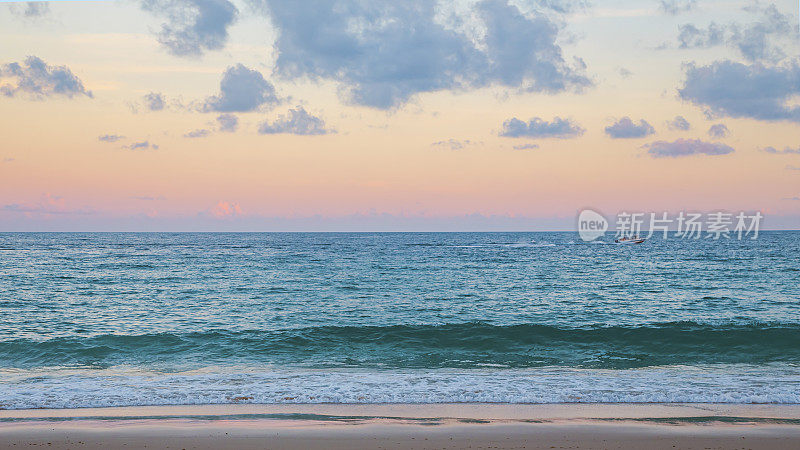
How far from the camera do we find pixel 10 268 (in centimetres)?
4816

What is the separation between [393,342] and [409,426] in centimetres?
985

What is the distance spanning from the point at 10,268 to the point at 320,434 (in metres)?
50.0

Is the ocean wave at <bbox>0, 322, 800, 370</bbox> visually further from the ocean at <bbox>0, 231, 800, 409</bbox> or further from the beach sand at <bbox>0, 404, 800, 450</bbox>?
the beach sand at <bbox>0, 404, 800, 450</bbox>

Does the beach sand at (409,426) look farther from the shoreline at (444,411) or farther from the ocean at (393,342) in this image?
the ocean at (393,342)

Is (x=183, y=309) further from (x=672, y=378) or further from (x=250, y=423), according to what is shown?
(x=672, y=378)

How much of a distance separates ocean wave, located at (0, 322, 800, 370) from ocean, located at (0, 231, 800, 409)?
75mm

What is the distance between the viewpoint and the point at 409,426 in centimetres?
1009

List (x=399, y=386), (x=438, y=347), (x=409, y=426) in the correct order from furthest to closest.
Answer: (x=438, y=347) < (x=399, y=386) < (x=409, y=426)

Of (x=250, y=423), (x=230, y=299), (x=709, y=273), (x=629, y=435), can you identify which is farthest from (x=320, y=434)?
(x=709, y=273)

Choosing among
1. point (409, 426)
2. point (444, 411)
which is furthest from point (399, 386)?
point (409, 426)

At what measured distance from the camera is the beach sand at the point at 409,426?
30.3ft

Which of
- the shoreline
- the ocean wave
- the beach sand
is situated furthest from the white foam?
the ocean wave

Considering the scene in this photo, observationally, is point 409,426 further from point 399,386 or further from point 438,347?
point 438,347

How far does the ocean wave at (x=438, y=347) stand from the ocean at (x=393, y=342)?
75mm
